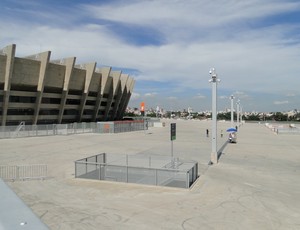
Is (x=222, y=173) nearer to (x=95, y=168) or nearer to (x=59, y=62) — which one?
(x=95, y=168)

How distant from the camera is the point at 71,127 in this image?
5112cm

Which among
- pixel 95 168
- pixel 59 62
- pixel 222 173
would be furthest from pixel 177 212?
pixel 59 62

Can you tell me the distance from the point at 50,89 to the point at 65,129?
1743 cm

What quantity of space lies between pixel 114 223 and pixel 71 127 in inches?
1682

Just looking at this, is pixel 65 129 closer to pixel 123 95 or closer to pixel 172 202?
pixel 123 95

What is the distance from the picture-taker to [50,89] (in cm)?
6219

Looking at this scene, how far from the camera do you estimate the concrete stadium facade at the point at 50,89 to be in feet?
164

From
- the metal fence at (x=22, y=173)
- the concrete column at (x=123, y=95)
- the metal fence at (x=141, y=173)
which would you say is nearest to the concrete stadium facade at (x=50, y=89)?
the concrete column at (x=123, y=95)

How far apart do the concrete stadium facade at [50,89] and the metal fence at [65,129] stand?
4.68 metres

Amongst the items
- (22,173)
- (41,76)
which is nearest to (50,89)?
(41,76)

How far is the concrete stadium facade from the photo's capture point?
50000mm

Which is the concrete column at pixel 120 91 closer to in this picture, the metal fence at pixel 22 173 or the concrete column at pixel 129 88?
the concrete column at pixel 129 88

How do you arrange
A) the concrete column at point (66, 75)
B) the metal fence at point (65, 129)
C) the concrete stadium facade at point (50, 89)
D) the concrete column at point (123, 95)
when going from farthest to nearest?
the concrete column at point (123, 95) → the concrete column at point (66, 75) → the concrete stadium facade at point (50, 89) → the metal fence at point (65, 129)

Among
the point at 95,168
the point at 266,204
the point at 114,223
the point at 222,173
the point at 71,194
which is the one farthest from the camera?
the point at 222,173
